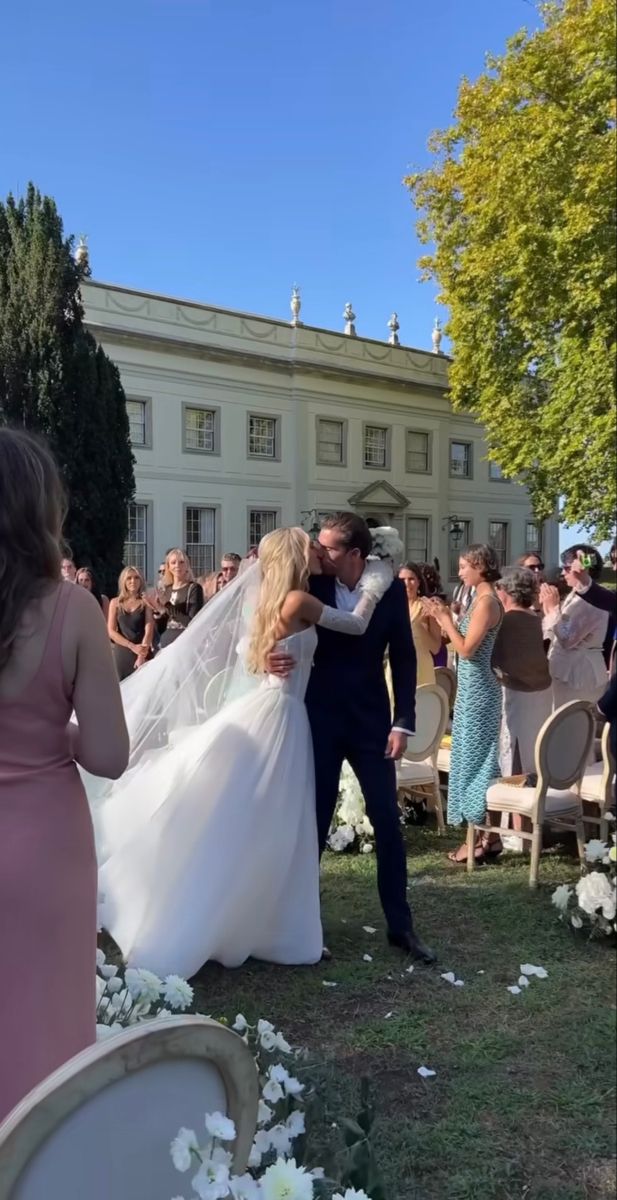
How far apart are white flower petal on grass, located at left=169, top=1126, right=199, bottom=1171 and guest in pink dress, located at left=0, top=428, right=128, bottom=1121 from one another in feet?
2.49

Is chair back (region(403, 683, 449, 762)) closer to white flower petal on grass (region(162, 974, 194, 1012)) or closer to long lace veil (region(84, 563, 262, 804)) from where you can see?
long lace veil (region(84, 563, 262, 804))

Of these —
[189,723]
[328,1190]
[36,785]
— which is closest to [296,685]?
[189,723]

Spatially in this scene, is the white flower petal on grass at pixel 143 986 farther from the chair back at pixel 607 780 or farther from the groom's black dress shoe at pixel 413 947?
the chair back at pixel 607 780

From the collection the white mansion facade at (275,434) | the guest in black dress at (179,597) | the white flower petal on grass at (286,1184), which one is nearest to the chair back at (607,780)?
the white flower petal on grass at (286,1184)

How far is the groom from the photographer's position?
4324 mm

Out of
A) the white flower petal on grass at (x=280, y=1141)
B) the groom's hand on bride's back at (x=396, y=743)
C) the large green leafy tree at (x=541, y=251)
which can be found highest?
the large green leafy tree at (x=541, y=251)

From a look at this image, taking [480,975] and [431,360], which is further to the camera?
[431,360]

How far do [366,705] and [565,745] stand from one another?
4.99 feet

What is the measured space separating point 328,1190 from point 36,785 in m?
0.96

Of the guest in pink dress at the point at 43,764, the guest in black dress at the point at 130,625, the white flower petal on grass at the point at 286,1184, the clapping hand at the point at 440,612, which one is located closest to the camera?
the white flower petal on grass at the point at 286,1184

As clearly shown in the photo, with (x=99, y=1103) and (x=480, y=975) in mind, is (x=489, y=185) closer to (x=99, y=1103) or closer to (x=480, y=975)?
(x=480, y=975)

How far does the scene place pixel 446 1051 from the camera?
350 cm

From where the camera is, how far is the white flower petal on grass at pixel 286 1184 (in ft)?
4.31

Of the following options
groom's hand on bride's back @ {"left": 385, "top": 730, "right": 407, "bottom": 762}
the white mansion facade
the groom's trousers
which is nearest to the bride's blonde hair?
the groom's trousers
